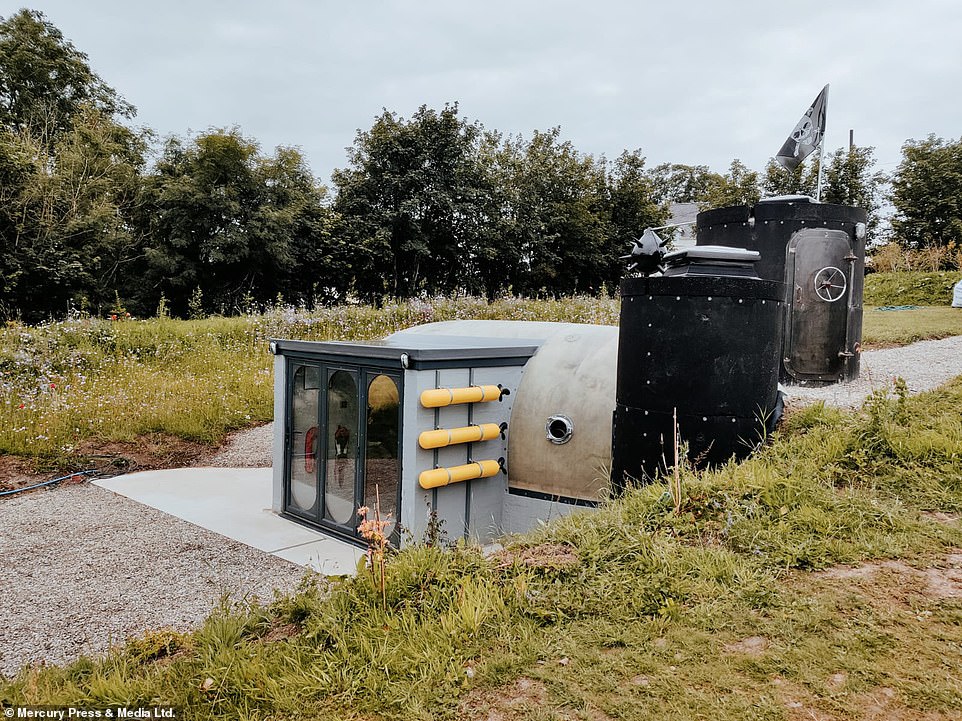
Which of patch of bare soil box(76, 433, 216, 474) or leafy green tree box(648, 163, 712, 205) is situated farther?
leafy green tree box(648, 163, 712, 205)

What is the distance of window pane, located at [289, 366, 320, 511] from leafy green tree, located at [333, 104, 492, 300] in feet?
45.8

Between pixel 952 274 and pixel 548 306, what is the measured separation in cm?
1223

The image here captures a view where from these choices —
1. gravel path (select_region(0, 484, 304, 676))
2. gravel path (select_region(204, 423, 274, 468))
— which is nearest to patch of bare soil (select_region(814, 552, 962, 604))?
gravel path (select_region(0, 484, 304, 676))

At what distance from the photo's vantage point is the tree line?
18.1m

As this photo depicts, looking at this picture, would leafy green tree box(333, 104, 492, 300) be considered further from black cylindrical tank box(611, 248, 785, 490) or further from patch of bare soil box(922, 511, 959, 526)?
patch of bare soil box(922, 511, 959, 526)

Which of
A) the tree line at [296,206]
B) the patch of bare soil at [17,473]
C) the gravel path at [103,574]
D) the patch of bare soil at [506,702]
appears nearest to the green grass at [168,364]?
the patch of bare soil at [17,473]

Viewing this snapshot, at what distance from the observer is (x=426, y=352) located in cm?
550

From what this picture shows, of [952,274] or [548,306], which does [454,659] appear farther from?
[952,274]

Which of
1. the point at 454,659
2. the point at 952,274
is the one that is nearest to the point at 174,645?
the point at 454,659

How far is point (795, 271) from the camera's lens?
5910 millimetres

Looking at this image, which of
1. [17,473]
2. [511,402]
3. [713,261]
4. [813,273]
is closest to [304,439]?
[511,402]

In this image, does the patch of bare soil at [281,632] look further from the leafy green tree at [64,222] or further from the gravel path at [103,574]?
the leafy green tree at [64,222]

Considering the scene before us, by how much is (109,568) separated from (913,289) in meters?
20.3

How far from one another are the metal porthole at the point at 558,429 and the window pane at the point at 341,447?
173 cm
